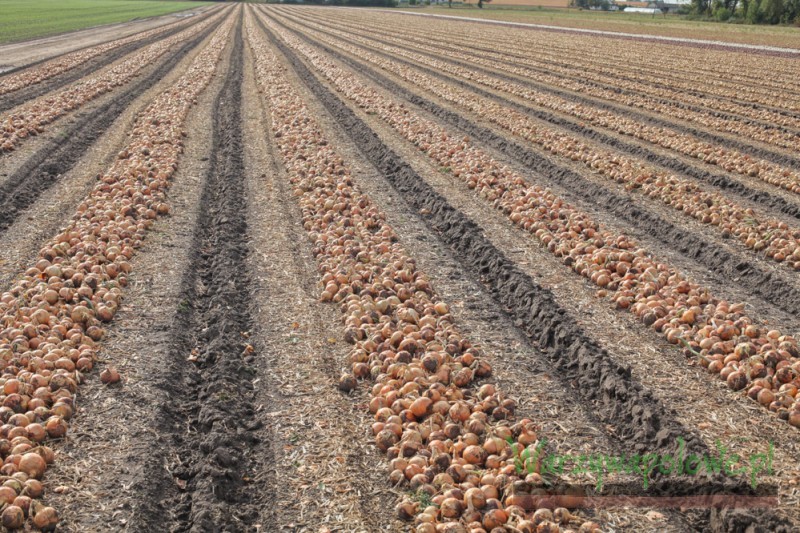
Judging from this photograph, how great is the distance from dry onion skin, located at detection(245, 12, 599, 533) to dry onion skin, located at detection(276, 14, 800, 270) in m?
4.89

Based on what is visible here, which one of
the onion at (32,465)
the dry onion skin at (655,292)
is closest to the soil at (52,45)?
the dry onion skin at (655,292)

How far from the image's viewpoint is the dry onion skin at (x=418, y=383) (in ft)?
14.1

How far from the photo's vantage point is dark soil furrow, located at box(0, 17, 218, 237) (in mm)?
10374

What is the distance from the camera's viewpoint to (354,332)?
6.40 metres

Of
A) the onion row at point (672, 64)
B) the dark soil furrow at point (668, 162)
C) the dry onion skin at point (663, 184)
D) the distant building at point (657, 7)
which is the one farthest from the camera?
the distant building at point (657, 7)

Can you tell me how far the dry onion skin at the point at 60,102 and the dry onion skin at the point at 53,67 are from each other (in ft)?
5.07

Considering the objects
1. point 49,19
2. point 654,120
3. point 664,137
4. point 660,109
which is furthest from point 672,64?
point 49,19

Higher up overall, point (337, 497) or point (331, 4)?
point (331, 4)

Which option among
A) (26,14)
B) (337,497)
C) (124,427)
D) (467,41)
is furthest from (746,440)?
(26,14)

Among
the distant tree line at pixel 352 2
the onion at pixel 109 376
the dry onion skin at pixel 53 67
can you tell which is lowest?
the onion at pixel 109 376

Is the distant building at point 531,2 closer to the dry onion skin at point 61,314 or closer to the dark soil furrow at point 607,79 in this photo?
the dark soil furrow at point 607,79

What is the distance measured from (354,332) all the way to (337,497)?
83.1 inches

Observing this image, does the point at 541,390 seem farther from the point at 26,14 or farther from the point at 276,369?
the point at 26,14

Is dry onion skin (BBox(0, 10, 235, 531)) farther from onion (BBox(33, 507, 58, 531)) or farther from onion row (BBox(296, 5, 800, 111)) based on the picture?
onion row (BBox(296, 5, 800, 111))
